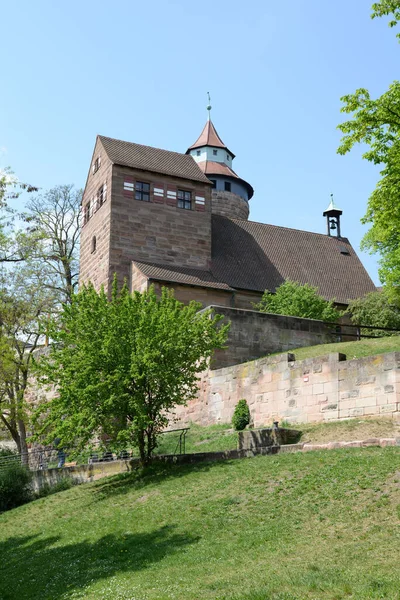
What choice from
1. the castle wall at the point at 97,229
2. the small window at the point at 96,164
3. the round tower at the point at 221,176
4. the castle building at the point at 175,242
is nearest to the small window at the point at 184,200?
the castle building at the point at 175,242

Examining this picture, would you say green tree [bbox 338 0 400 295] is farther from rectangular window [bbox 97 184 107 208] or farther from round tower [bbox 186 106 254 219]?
round tower [bbox 186 106 254 219]

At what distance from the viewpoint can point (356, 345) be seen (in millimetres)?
25359

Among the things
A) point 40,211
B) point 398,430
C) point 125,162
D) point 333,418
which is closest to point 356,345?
point 333,418

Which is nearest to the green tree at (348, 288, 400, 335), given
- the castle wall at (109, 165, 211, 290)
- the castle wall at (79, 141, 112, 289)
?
the castle wall at (109, 165, 211, 290)

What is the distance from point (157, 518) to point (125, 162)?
1060 inches

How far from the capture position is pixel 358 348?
81.6ft

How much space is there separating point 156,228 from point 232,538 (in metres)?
27.8

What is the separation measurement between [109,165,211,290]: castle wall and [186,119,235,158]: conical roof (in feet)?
77.5

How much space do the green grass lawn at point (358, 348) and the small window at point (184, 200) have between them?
15.5 meters

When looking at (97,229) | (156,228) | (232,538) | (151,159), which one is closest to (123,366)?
(232,538)

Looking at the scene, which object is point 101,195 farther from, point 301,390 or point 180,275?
point 301,390

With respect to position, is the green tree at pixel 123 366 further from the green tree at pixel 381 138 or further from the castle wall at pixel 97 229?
the castle wall at pixel 97 229

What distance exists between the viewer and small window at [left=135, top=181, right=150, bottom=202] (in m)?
39.6

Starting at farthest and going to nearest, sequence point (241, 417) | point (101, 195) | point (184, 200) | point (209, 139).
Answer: point (209, 139), point (184, 200), point (101, 195), point (241, 417)
